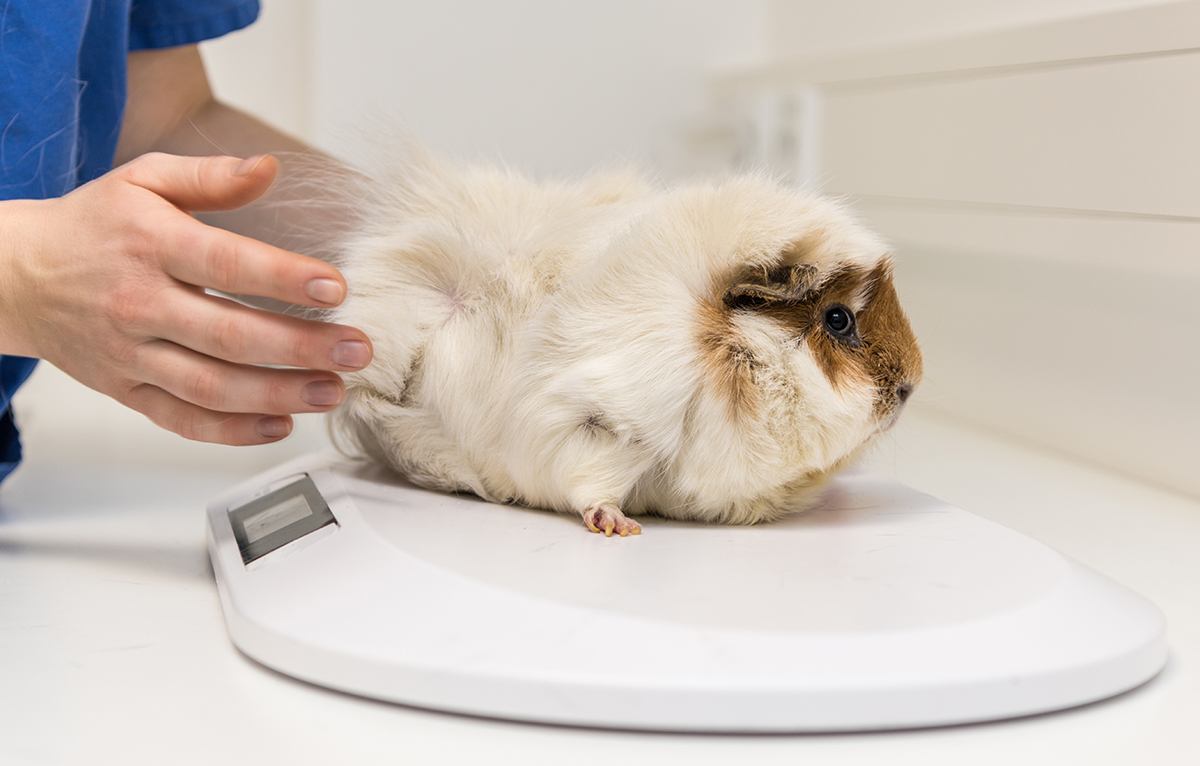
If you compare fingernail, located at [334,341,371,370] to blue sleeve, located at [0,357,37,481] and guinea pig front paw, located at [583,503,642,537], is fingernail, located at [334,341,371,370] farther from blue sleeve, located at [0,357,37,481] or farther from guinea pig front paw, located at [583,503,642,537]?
blue sleeve, located at [0,357,37,481]

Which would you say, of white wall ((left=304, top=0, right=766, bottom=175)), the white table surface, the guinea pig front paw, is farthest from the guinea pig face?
white wall ((left=304, top=0, right=766, bottom=175))

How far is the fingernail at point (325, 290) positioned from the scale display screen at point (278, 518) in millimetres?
165

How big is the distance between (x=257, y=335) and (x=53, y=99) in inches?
17.1

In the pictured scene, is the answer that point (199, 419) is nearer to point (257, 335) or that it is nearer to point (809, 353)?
point (257, 335)

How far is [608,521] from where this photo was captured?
629 millimetres

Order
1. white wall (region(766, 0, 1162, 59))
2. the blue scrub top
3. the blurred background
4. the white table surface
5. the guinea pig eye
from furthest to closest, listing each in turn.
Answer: white wall (region(766, 0, 1162, 59)) → the blurred background → the blue scrub top → the guinea pig eye → the white table surface

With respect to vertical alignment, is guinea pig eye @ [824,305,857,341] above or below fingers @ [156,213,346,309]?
below

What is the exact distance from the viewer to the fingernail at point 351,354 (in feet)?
1.96

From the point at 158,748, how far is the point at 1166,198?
3.26 ft

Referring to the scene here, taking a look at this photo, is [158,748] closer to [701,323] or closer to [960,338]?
[701,323]

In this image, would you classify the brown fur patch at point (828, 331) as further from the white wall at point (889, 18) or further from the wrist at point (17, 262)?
the white wall at point (889, 18)

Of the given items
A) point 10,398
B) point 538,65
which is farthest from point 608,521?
point 538,65

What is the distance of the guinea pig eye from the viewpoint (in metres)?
0.66

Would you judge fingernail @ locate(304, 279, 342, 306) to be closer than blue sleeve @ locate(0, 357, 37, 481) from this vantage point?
Yes
